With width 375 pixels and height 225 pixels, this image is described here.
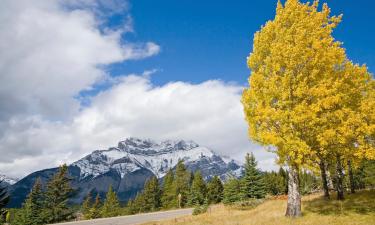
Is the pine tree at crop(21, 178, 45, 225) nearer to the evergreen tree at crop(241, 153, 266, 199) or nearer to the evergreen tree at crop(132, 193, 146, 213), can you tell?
the evergreen tree at crop(132, 193, 146, 213)

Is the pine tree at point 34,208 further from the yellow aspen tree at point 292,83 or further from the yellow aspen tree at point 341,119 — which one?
the yellow aspen tree at point 341,119

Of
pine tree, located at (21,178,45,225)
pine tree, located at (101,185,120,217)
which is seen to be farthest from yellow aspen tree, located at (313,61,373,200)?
pine tree, located at (101,185,120,217)

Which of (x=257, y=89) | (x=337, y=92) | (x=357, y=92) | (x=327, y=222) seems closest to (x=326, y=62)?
(x=337, y=92)

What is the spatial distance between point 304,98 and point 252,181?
2866cm

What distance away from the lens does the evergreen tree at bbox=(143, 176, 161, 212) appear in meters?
79.2

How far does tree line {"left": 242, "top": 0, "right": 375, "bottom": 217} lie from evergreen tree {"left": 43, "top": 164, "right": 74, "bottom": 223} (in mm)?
44069

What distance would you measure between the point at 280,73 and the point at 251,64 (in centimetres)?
200

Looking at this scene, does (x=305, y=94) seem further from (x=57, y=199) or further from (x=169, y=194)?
(x=169, y=194)

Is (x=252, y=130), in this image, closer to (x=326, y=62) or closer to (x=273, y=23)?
(x=326, y=62)

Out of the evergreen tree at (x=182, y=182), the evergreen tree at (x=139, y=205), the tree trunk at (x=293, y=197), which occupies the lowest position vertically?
the evergreen tree at (x=139, y=205)

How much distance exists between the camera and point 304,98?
15.5 metres

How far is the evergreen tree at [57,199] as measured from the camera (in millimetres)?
50531

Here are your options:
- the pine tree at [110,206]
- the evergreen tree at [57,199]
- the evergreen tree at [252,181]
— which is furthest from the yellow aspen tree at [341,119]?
the pine tree at [110,206]

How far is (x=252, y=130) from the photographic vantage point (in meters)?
16.4
